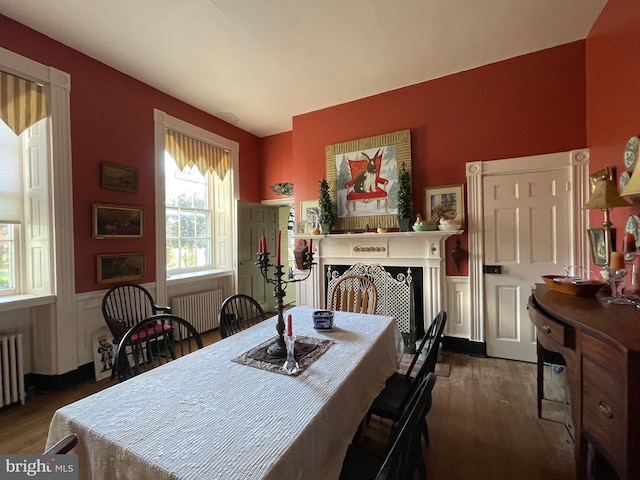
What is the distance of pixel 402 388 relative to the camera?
5.63 feet

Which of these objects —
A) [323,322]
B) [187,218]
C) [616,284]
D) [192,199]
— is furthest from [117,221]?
[616,284]

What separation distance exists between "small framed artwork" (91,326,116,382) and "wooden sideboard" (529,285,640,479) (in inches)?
142

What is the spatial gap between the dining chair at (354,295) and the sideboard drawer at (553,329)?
1074mm

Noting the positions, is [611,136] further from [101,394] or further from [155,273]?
[155,273]

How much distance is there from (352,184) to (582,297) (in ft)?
8.30

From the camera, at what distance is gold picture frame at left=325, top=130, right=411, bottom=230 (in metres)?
3.44

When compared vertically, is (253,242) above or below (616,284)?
above

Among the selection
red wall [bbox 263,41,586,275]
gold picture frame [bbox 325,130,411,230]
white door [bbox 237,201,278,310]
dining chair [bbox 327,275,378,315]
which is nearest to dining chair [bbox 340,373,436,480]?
dining chair [bbox 327,275,378,315]

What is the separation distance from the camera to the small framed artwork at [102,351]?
9.06ft

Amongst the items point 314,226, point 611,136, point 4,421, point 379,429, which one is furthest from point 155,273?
point 611,136

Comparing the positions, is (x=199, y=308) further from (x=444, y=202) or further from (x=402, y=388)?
(x=444, y=202)

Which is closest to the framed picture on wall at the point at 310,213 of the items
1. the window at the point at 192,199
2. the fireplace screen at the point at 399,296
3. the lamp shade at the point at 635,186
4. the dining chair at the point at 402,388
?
the fireplace screen at the point at 399,296

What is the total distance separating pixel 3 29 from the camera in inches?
88.2

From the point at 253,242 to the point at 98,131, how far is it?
2508mm
